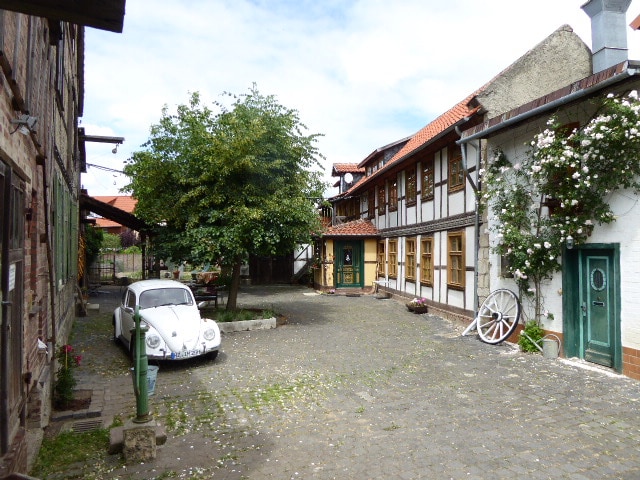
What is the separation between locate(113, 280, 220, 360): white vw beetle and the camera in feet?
24.9

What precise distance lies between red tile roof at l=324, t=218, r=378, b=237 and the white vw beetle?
11650 millimetres

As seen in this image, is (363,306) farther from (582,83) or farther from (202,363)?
(582,83)

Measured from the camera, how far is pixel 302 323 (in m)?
12.6

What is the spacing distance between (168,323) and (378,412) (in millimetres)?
4094

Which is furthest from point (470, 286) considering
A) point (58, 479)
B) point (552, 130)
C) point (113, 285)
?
point (113, 285)

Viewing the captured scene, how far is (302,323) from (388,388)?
613cm

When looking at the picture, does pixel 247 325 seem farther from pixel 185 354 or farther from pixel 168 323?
pixel 185 354

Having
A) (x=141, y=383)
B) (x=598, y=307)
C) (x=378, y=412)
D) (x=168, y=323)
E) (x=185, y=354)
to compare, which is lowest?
(x=378, y=412)

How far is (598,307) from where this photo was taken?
25.2ft

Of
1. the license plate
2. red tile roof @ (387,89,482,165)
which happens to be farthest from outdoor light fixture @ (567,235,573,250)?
the license plate

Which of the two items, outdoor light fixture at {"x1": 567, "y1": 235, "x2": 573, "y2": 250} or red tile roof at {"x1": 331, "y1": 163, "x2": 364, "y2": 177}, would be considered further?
red tile roof at {"x1": 331, "y1": 163, "x2": 364, "y2": 177}

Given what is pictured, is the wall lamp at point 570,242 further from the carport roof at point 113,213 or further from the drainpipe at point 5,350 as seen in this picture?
the carport roof at point 113,213

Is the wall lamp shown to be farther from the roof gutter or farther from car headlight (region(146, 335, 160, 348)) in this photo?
car headlight (region(146, 335, 160, 348))

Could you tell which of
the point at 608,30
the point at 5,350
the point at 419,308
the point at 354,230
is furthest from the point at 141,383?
the point at 354,230
